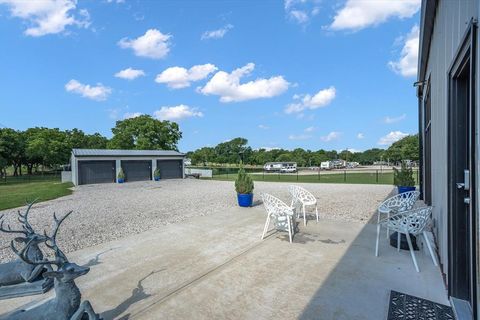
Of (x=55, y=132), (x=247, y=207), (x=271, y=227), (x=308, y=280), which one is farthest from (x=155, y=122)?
(x=308, y=280)

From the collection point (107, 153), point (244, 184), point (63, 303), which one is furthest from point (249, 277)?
point (107, 153)

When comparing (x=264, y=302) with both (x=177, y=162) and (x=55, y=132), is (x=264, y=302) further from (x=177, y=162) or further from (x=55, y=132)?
(x=55, y=132)

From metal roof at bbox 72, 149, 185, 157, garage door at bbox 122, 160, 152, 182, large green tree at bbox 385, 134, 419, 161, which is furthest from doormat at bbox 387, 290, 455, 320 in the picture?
large green tree at bbox 385, 134, 419, 161

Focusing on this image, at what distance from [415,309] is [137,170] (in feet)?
72.1

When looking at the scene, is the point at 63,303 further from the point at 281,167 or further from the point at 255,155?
the point at 255,155

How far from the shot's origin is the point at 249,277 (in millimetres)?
3068

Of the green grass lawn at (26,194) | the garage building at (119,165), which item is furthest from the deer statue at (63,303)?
the garage building at (119,165)

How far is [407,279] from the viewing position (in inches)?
116

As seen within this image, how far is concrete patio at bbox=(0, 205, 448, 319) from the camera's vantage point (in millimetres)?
2436

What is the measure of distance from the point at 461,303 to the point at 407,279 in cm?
57

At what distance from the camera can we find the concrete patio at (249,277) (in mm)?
2436

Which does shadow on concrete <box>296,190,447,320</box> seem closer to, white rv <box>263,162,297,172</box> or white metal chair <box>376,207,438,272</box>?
white metal chair <box>376,207,438,272</box>

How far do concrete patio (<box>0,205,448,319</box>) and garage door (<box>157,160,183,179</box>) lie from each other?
1904 centimetres

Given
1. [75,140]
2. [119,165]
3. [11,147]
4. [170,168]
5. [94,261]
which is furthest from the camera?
[75,140]
